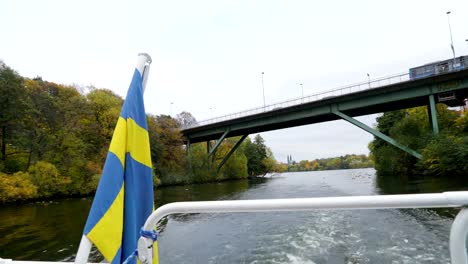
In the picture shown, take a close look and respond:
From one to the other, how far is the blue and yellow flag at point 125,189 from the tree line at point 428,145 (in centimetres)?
2215

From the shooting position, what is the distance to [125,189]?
1.23 meters

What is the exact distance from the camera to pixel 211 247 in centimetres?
644

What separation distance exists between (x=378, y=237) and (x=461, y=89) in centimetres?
1963

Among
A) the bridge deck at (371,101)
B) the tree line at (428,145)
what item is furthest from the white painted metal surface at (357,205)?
the bridge deck at (371,101)

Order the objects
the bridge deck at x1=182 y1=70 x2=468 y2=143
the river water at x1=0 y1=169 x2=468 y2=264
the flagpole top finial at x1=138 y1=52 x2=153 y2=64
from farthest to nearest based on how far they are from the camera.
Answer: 1. the bridge deck at x1=182 y1=70 x2=468 y2=143
2. the river water at x1=0 y1=169 x2=468 y2=264
3. the flagpole top finial at x1=138 y1=52 x2=153 y2=64

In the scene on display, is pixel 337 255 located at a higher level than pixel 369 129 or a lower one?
lower

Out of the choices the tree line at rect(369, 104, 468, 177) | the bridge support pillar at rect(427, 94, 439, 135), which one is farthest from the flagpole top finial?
the bridge support pillar at rect(427, 94, 439, 135)

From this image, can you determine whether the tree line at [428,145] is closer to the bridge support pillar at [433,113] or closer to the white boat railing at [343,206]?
the bridge support pillar at [433,113]

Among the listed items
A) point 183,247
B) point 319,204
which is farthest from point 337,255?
point 319,204

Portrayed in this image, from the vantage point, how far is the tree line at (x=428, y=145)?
18031mm

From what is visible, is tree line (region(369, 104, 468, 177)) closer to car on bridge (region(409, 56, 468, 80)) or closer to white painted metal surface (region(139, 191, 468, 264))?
car on bridge (region(409, 56, 468, 80))

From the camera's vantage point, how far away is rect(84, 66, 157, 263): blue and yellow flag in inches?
44.7

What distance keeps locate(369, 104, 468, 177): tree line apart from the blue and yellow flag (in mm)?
22145

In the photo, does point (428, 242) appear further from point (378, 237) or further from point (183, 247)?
point (183, 247)
